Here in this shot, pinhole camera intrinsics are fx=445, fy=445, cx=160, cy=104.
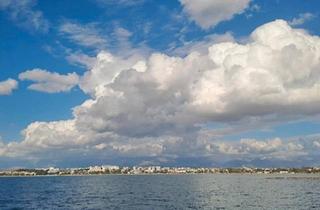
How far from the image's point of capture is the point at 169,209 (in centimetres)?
10244

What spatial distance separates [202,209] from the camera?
10175 centimetres

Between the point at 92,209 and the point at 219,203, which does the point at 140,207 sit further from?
the point at 219,203

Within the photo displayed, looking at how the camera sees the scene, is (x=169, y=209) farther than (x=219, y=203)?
No

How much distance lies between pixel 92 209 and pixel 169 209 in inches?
751

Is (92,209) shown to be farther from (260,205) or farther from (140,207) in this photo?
(260,205)

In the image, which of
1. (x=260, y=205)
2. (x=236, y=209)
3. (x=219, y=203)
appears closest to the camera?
(x=236, y=209)

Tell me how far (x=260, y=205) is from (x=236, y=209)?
974 centimetres

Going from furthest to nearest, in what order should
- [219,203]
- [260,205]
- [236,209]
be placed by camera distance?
[219,203] < [260,205] < [236,209]

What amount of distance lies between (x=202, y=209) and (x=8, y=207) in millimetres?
54412

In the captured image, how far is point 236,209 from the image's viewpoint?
100000mm

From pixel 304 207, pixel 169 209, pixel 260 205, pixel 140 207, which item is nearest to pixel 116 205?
pixel 140 207

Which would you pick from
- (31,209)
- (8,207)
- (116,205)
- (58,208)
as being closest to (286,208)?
(116,205)

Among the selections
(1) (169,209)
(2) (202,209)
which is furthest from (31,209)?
(2) (202,209)

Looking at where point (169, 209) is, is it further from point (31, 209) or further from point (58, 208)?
point (31, 209)
